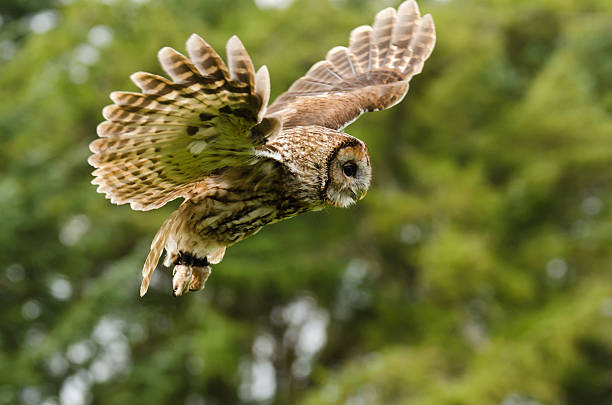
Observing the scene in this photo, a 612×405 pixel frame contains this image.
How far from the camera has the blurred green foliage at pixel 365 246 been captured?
15.3m

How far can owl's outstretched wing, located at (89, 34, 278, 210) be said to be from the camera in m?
3.26

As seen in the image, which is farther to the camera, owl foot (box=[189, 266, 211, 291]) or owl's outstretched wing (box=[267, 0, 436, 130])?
owl's outstretched wing (box=[267, 0, 436, 130])

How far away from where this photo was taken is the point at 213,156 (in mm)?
3568

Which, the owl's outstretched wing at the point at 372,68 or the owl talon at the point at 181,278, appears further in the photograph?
the owl's outstretched wing at the point at 372,68

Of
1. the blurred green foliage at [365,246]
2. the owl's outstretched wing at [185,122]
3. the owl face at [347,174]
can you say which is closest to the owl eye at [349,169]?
the owl face at [347,174]

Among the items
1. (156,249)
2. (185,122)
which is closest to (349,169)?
(185,122)

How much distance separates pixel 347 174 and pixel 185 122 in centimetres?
79

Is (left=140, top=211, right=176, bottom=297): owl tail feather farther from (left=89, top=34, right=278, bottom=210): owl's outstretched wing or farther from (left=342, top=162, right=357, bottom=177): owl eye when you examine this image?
(left=342, top=162, right=357, bottom=177): owl eye

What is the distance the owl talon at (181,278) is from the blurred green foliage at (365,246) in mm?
10645

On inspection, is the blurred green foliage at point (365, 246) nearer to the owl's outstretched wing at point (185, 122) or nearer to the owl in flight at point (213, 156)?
the owl in flight at point (213, 156)

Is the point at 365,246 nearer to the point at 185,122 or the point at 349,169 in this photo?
the point at 349,169

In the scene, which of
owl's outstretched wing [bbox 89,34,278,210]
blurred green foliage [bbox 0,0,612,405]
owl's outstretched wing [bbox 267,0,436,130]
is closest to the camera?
owl's outstretched wing [bbox 89,34,278,210]

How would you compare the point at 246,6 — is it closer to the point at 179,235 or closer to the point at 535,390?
the point at 535,390

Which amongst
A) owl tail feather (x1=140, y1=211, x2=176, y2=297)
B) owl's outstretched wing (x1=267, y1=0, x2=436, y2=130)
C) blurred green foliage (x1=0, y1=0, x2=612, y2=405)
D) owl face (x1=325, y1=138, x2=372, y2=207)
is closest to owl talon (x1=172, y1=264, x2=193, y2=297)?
owl tail feather (x1=140, y1=211, x2=176, y2=297)
